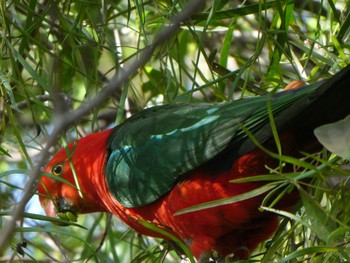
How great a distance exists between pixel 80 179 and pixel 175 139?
52 centimetres

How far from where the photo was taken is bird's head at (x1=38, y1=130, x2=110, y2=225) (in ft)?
9.13

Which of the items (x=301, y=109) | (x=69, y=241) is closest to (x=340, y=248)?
(x=301, y=109)

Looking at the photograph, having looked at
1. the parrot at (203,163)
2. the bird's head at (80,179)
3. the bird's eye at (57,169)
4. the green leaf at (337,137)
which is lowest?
the green leaf at (337,137)

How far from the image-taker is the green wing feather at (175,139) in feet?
6.98

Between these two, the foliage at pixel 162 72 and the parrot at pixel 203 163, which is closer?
the foliage at pixel 162 72

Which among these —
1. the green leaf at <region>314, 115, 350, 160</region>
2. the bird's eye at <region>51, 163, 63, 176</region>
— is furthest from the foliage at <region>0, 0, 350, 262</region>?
the bird's eye at <region>51, 163, 63, 176</region>

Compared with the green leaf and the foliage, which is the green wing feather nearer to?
the foliage

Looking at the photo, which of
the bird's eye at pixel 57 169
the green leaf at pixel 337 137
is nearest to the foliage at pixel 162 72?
the green leaf at pixel 337 137

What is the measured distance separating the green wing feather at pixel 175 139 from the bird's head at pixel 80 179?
0.08 metres

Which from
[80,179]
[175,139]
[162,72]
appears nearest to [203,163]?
[175,139]

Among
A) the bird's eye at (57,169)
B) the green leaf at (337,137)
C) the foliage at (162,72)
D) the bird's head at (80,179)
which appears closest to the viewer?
the green leaf at (337,137)

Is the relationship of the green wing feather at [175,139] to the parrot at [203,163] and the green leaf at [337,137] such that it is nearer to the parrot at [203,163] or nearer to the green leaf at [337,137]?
the parrot at [203,163]

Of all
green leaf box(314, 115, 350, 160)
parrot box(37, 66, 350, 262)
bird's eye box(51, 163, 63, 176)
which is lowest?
green leaf box(314, 115, 350, 160)

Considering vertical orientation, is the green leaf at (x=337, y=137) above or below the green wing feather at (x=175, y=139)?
below
